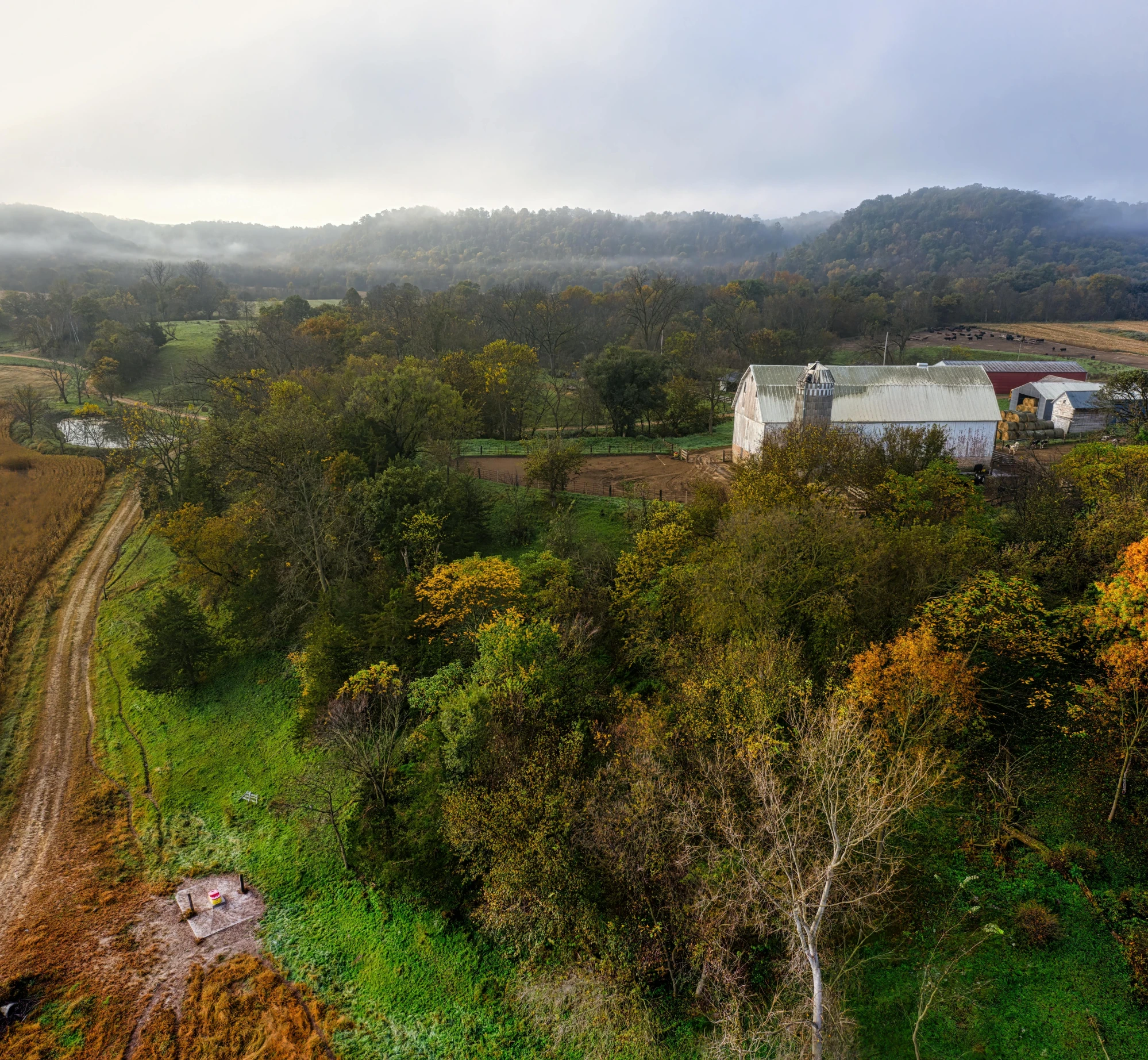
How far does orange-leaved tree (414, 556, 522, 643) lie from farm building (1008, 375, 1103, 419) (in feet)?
164

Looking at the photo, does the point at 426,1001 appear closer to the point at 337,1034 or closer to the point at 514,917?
the point at 337,1034

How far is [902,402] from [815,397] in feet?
31.7

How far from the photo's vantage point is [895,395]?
1636 inches

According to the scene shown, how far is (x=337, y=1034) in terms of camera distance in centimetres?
1577

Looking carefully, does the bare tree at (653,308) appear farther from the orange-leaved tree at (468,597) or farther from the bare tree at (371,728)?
the bare tree at (371,728)

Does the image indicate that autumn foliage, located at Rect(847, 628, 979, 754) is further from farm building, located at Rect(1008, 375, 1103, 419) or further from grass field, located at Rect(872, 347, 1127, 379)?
grass field, located at Rect(872, 347, 1127, 379)

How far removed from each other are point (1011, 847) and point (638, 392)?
4280 cm

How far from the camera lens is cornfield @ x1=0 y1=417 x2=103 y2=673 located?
36844 millimetres

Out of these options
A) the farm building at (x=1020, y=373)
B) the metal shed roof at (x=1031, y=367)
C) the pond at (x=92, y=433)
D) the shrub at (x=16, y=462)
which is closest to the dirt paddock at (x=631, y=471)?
the pond at (x=92, y=433)

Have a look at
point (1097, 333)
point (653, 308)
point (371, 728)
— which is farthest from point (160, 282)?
point (1097, 333)

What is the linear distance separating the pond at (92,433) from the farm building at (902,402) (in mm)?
54217

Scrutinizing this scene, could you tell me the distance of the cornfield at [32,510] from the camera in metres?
36.8

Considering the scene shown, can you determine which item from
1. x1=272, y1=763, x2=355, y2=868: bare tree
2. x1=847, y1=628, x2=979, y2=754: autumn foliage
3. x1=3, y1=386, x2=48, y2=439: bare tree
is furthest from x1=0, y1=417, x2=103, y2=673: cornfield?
x1=847, y1=628, x2=979, y2=754: autumn foliage

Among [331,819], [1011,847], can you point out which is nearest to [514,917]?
[331,819]
